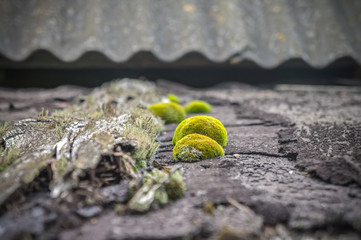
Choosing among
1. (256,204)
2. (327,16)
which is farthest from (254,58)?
(256,204)

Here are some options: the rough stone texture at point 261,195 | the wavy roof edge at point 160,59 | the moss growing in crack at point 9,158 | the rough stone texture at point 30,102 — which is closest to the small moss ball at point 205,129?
the rough stone texture at point 261,195

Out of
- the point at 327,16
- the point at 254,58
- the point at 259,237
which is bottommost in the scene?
the point at 259,237

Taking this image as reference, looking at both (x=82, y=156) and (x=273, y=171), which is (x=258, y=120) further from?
(x=82, y=156)

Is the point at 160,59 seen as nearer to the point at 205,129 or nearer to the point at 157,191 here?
the point at 205,129

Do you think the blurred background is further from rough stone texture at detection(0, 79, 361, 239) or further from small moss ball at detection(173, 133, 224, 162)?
small moss ball at detection(173, 133, 224, 162)

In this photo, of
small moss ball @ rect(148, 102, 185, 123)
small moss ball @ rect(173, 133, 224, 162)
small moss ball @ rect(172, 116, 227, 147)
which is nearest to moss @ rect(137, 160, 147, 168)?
small moss ball @ rect(173, 133, 224, 162)
